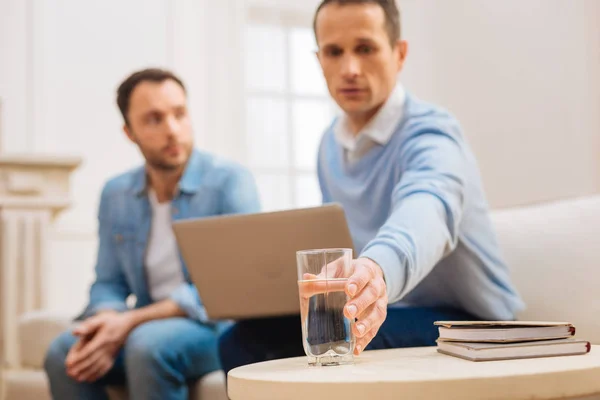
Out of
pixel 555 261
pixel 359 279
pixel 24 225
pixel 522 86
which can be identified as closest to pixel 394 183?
pixel 555 261

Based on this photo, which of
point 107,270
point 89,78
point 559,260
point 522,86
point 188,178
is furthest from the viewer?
point 89,78

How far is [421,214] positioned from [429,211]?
0.02 meters

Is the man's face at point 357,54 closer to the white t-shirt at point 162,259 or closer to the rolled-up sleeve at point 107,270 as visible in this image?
the white t-shirt at point 162,259

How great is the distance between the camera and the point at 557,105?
122 inches

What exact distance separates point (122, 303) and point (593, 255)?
1.16 metres

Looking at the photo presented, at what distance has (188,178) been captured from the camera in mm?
2008

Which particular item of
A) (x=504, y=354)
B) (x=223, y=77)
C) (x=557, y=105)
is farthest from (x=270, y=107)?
(x=504, y=354)

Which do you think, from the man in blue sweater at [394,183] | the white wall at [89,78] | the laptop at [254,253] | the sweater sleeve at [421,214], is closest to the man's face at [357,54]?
the man in blue sweater at [394,183]

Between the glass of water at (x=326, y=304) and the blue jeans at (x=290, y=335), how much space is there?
40cm

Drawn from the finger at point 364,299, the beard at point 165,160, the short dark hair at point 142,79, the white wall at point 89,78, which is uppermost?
the white wall at point 89,78

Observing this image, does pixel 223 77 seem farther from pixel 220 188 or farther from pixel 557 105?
pixel 220 188

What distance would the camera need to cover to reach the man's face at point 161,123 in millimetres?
2021

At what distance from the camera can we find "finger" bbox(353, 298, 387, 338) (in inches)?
35.4

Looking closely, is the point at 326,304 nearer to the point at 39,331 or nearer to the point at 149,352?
the point at 149,352
